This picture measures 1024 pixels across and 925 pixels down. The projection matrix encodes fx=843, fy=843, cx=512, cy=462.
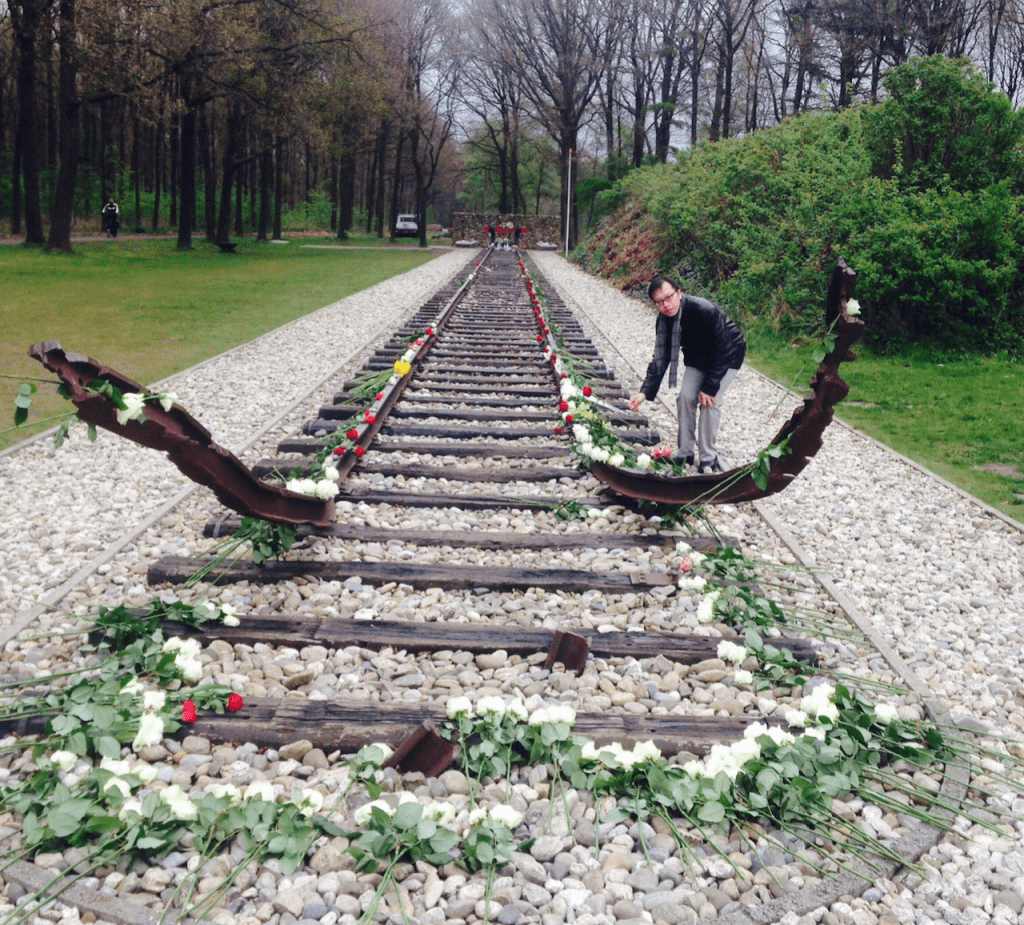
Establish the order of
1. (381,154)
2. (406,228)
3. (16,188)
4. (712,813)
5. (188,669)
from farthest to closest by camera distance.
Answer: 1. (406,228)
2. (381,154)
3. (16,188)
4. (188,669)
5. (712,813)

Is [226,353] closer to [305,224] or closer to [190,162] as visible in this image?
[190,162]

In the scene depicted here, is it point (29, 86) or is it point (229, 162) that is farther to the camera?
point (229, 162)

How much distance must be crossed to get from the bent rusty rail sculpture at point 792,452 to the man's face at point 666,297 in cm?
113

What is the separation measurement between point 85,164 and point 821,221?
3884cm

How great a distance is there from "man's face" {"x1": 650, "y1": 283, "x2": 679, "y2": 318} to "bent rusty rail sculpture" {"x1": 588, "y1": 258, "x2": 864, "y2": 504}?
44.6 inches

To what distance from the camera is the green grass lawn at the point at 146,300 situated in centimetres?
1048

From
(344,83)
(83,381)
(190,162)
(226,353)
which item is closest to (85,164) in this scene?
(190,162)

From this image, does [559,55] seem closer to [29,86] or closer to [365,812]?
[29,86]

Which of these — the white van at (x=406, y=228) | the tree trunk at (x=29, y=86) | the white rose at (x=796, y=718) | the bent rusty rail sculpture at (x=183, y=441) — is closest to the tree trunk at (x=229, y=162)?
the tree trunk at (x=29, y=86)

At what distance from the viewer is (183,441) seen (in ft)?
11.5

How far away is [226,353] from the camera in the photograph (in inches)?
432

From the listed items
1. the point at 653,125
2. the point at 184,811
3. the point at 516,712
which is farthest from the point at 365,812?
the point at 653,125

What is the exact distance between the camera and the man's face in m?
5.50

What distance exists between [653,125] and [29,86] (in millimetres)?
33128
